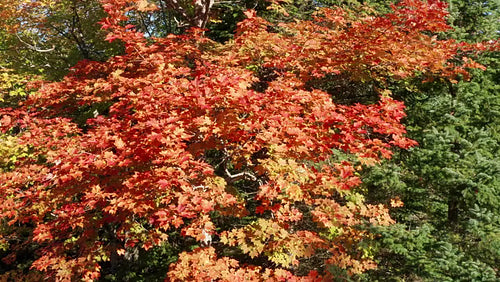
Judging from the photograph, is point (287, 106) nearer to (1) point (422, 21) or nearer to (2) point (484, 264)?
(2) point (484, 264)

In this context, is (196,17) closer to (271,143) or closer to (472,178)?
(271,143)

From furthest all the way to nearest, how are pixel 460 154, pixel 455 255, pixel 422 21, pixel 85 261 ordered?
pixel 422 21 < pixel 85 261 < pixel 460 154 < pixel 455 255

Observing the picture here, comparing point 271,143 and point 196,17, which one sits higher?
point 196,17

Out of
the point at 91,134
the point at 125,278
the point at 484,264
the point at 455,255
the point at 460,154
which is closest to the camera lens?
the point at 484,264

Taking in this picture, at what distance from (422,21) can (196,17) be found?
560 cm

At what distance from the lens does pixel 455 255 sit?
429cm

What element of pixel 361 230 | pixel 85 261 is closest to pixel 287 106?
pixel 361 230

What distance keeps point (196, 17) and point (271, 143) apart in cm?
560

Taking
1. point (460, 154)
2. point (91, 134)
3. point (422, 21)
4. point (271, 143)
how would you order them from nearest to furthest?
1. point (271, 143)
2. point (91, 134)
3. point (460, 154)
4. point (422, 21)

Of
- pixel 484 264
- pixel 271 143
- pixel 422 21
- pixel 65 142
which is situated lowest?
pixel 65 142

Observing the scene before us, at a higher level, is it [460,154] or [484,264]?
[460,154]

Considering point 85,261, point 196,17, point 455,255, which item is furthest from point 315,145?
point 196,17

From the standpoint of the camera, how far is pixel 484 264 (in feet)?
13.2

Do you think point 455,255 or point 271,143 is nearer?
point 455,255
